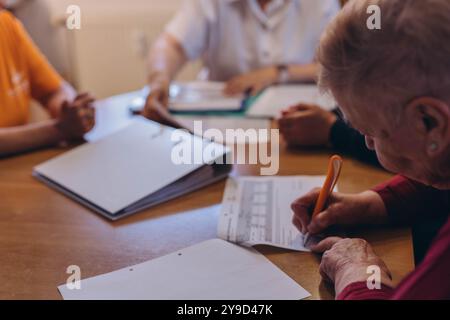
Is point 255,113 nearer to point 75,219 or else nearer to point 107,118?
point 107,118

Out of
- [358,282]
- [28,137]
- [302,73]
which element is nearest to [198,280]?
[358,282]

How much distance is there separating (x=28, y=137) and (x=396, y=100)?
0.92m

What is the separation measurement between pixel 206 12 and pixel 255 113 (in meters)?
0.68

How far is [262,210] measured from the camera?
898 mm

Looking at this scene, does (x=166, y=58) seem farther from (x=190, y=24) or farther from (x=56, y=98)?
(x=56, y=98)

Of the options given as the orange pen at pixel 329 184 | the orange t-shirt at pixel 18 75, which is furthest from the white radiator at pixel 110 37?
the orange pen at pixel 329 184

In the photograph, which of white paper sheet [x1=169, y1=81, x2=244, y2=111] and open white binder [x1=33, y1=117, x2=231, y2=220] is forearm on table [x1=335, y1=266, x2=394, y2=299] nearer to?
open white binder [x1=33, y1=117, x2=231, y2=220]

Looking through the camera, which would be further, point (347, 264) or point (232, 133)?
point (232, 133)

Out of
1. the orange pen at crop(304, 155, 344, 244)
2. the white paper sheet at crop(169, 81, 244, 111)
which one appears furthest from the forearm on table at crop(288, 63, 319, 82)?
the orange pen at crop(304, 155, 344, 244)

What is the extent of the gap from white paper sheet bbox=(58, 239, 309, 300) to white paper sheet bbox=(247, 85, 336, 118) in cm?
71

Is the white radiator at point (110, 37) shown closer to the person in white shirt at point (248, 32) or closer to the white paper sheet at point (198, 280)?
the person in white shirt at point (248, 32)

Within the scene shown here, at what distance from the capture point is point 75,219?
0.90 m

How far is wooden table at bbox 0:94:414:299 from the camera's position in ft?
2.36
